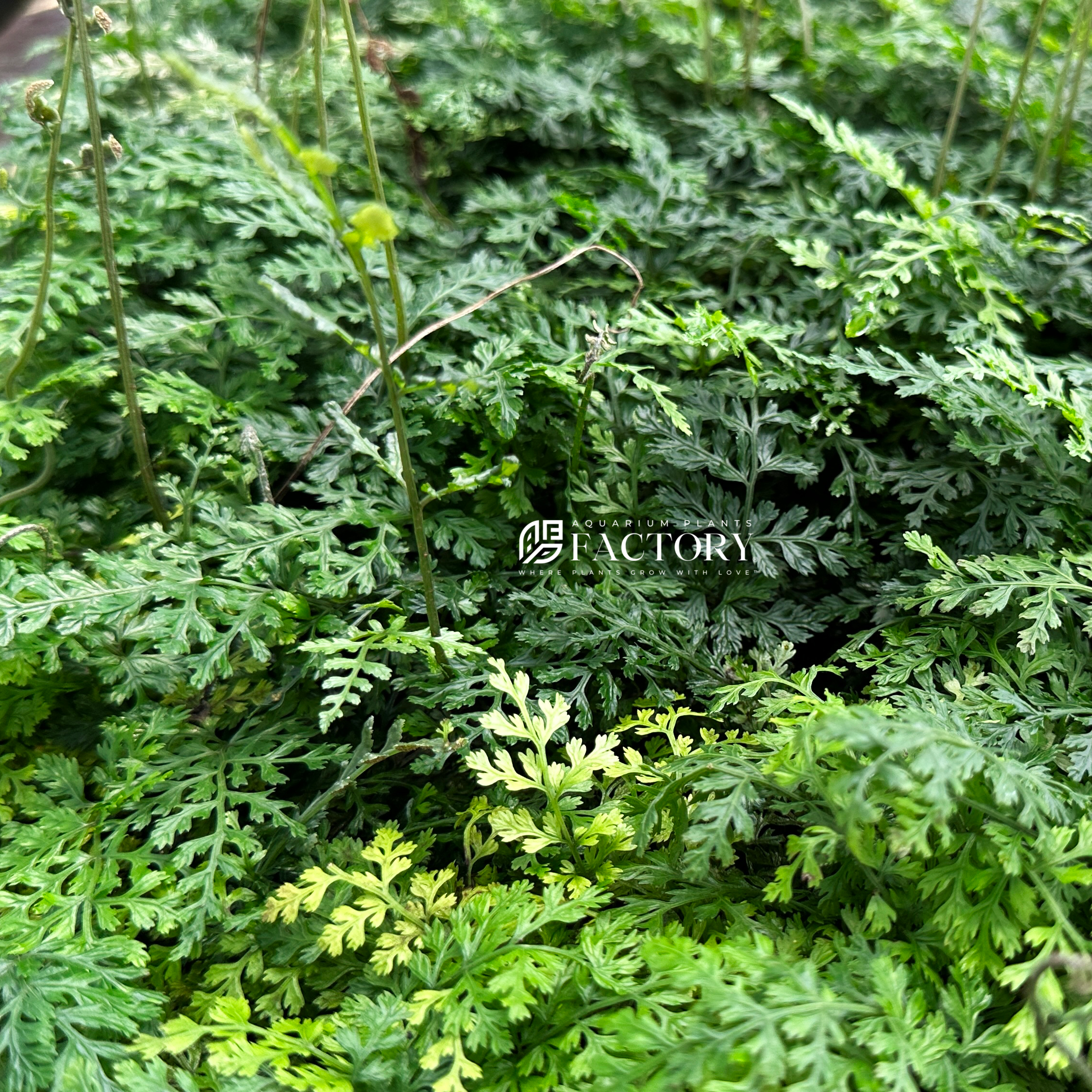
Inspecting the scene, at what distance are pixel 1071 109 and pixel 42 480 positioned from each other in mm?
1735

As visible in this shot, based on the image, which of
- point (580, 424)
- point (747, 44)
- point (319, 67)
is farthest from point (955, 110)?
point (319, 67)

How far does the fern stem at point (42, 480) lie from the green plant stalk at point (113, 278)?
125mm

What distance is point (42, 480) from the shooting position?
1.32 m

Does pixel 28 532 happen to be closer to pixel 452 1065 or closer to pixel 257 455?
pixel 257 455

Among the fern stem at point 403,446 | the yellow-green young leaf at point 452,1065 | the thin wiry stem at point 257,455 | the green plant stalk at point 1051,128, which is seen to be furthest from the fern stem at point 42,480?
the green plant stalk at point 1051,128

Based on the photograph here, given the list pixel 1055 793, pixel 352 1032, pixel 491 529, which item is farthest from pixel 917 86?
pixel 352 1032

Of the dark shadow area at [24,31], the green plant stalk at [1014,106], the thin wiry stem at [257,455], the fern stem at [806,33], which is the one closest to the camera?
the thin wiry stem at [257,455]

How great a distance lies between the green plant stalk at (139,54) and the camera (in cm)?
170

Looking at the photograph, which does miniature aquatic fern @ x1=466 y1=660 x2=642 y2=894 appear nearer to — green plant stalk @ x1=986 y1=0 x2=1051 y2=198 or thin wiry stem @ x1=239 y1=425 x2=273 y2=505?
thin wiry stem @ x1=239 y1=425 x2=273 y2=505

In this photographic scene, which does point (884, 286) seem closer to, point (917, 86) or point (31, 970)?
point (917, 86)

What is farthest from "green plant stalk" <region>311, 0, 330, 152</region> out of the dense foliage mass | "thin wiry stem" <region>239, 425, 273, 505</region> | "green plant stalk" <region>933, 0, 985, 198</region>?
"green plant stalk" <region>933, 0, 985, 198</region>

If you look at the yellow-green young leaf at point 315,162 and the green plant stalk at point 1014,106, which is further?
the green plant stalk at point 1014,106

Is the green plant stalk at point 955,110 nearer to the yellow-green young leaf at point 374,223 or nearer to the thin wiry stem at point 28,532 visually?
the yellow-green young leaf at point 374,223

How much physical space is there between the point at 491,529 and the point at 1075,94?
1221 millimetres
